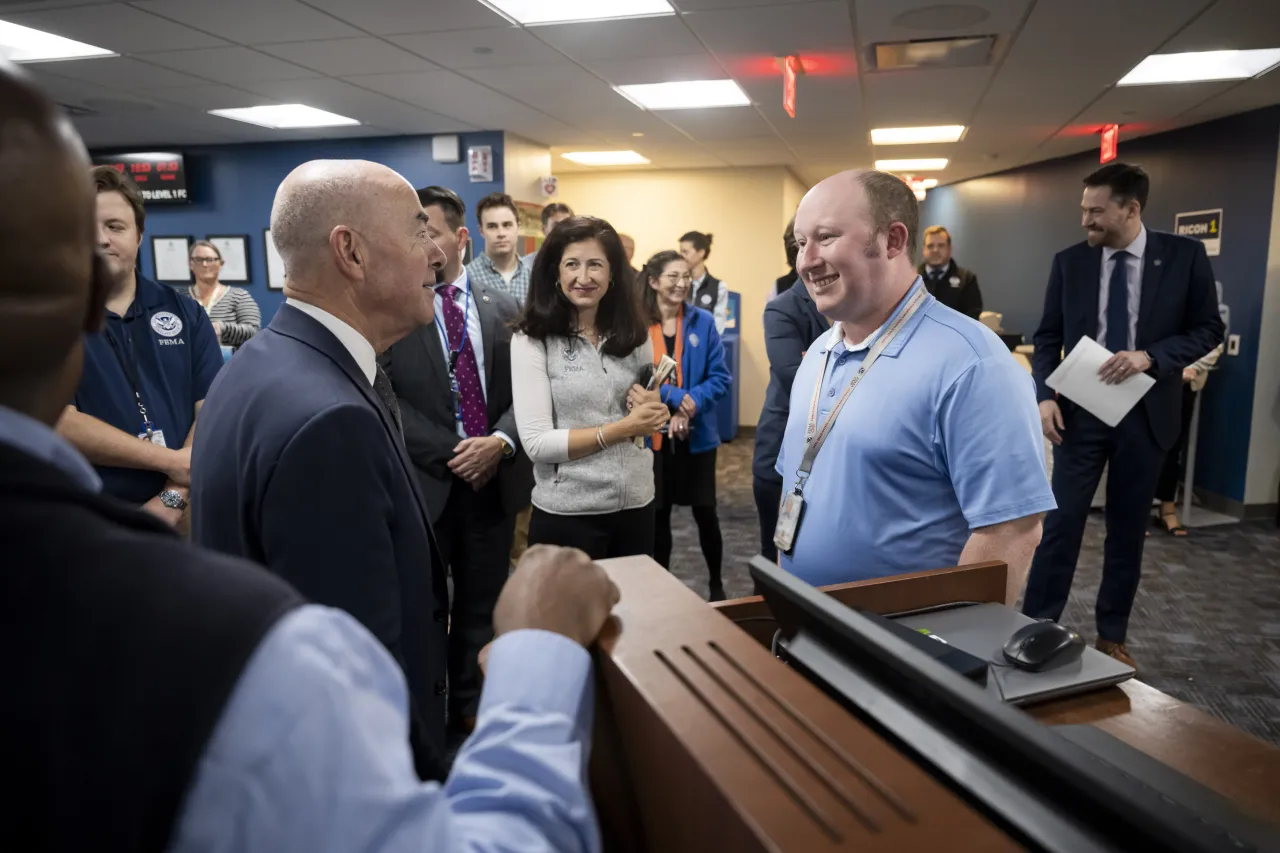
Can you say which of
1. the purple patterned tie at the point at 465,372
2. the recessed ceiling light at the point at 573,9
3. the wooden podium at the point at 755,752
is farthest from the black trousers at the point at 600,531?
the recessed ceiling light at the point at 573,9

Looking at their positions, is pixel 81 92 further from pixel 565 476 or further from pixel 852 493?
pixel 852 493

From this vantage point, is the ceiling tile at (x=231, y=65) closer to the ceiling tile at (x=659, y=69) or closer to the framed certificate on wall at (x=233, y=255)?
the ceiling tile at (x=659, y=69)

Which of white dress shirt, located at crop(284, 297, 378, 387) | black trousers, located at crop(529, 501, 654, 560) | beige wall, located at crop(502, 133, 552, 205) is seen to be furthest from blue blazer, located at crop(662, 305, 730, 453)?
beige wall, located at crop(502, 133, 552, 205)

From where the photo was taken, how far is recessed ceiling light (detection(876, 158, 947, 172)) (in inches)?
379

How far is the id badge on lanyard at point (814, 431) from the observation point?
5.22 ft

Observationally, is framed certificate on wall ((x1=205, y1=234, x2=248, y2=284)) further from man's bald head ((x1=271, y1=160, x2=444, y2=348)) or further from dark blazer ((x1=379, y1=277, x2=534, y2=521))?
man's bald head ((x1=271, y1=160, x2=444, y2=348))

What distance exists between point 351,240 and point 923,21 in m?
3.84

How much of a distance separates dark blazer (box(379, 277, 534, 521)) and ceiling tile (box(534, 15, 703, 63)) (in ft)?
7.23

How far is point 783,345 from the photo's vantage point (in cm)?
304

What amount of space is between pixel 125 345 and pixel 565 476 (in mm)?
1225

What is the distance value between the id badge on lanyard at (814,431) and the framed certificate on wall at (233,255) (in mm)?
7616

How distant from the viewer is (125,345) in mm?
2082

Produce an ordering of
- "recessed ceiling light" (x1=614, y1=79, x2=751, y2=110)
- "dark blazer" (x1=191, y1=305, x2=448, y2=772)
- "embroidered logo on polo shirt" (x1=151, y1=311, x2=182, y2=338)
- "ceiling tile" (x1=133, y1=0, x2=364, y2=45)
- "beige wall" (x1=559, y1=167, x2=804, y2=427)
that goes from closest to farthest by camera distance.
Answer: "dark blazer" (x1=191, y1=305, x2=448, y2=772) < "embroidered logo on polo shirt" (x1=151, y1=311, x2=182, y2=338) < "ceiling tile" (x1=133, y1=0, x2=364, y2=45) < "recessed ceiling light" (x1=614, y1=79, x2=751, y2=110) < "beige wall" (x1=559, y1=167, x2=804, y2=427)

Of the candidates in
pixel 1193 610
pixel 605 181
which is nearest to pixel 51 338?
pixel 1193 610
